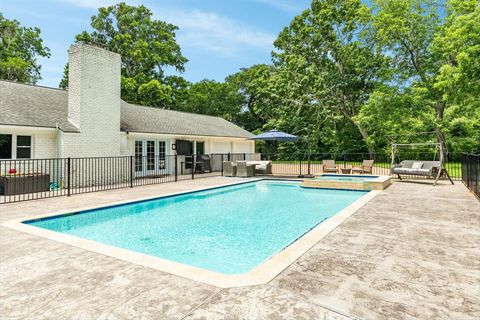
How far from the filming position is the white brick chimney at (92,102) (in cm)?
1220

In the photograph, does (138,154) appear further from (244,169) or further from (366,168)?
(366,168)

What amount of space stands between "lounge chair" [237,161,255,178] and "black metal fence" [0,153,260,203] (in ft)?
9.83

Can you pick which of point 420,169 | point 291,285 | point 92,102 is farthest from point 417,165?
point 92,102

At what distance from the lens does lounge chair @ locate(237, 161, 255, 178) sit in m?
16.2

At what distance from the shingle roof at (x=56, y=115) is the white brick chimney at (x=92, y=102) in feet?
1.91

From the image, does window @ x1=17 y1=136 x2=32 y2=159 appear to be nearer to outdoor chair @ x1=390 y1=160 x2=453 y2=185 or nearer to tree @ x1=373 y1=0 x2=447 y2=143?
outdoor chair @ x1=390 y1=160 x2=453 y2=185

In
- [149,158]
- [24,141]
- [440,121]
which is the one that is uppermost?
[440,121]

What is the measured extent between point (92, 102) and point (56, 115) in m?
1.87

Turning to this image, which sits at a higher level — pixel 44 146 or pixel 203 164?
pixel 44 146

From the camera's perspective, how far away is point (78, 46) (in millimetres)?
12125

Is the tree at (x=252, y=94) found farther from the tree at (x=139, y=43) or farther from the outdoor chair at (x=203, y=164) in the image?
the outdoor chair at (x=203, y=164)

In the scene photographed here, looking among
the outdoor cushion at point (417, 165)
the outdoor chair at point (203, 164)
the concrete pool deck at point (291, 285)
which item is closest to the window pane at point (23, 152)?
the concrete pool deck at point (291, 285)

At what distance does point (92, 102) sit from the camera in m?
12.6

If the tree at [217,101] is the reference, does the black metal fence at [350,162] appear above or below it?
below
